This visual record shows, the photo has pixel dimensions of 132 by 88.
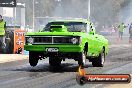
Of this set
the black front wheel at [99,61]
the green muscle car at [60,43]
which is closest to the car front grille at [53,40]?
the green muscle car at [60,43]

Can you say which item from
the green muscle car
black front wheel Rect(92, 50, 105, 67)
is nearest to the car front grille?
the green muscle car

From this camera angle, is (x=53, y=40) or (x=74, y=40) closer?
(x=74, y=40)

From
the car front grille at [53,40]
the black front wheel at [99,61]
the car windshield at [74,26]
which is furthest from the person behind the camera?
the black front wheel at [99,61]

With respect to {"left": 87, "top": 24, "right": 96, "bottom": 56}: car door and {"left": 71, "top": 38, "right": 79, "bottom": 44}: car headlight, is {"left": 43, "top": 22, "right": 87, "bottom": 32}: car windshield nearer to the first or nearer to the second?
{"left": 87, "top": 24, "right": 96, "bottom": 56}: car door

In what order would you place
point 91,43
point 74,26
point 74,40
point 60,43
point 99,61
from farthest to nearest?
point 99,61 → point 74,26 → point 91,43 → point 60,43 → point 74,40

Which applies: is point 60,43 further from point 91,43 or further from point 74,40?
point 91,43

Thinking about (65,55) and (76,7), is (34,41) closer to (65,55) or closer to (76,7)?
(65,55)

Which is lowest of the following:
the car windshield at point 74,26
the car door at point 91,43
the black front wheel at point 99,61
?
the black front wheel at point 99,61

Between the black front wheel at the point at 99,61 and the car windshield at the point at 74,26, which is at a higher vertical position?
the car windshield at the point at 74,26

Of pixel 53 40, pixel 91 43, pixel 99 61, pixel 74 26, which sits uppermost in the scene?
pixel 74 26

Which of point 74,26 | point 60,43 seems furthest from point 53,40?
point 74,26

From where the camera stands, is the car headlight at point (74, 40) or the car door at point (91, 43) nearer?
the car headlight at point (74, 40)

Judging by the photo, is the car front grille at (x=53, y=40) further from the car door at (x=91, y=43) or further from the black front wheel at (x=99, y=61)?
the black front wheel at (x=99, y=61)

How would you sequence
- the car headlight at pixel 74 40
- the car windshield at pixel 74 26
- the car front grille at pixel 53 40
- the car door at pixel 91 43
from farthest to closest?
the car windshield at pixel 74 26 → the car door at pixel 91 43 → the car front grille at pixel 53 40 → the car headlight at pixel 74 40
